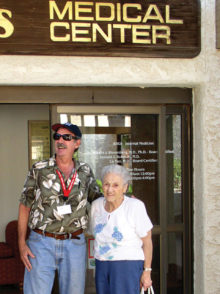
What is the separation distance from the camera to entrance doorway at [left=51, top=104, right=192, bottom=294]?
400 centimetres

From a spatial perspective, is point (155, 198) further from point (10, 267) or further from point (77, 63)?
point (10, 267)

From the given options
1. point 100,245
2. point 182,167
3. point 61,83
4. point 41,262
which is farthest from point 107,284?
point 61,83

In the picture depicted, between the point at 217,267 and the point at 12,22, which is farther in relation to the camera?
the point at 217,267

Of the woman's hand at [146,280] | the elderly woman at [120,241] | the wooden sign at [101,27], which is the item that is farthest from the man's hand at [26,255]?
the wooden sign at [101,27]

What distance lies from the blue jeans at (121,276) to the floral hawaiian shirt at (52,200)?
0.40m

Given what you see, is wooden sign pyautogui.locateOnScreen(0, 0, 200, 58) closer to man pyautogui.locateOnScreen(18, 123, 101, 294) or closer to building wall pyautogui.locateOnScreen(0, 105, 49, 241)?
man pyautogui.locateOnScreen(18, 123, 101, 294)

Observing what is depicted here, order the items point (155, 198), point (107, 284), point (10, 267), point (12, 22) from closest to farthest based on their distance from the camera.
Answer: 1. point (107, 284)
2. point (12, 22)
3. point (155, 198)
4. point (10, 267)

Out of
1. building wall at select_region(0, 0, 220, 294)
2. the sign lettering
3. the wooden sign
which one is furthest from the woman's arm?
the sign lettering

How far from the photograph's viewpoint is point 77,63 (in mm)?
3725

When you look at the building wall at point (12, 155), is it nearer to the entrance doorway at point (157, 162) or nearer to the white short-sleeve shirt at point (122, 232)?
the entrance doorway at point (157, 162)

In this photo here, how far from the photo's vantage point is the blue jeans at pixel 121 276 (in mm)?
3045

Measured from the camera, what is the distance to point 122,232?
10.0 ft

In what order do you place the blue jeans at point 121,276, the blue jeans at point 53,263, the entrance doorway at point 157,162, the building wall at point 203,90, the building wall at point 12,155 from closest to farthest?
the blue jeans at point 121,276, the blue jeans at point 53,263, the building wall at point 203,90, the entrance doorway at point 157,162, the building wall at point 12,155

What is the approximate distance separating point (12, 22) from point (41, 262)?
80.7 inches
